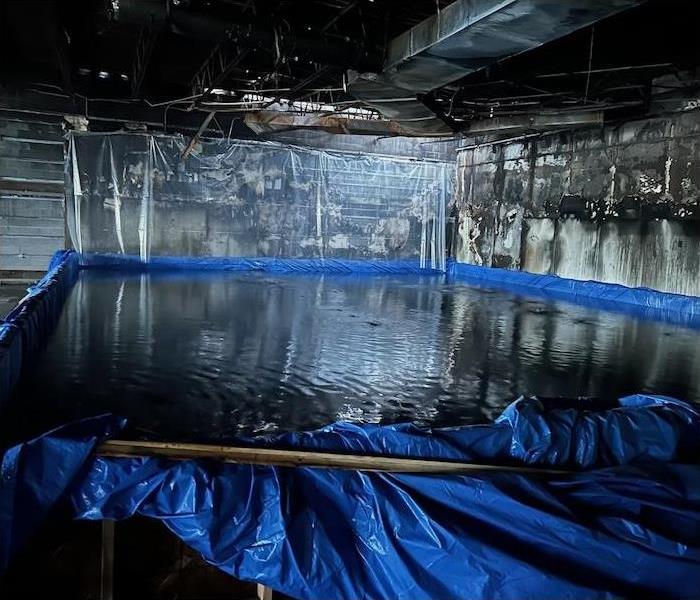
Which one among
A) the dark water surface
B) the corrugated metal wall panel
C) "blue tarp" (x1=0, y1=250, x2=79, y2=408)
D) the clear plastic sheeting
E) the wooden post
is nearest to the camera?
the wooden post

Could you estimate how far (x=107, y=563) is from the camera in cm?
171

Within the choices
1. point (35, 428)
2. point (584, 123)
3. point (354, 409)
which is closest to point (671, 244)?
point (584, 123)

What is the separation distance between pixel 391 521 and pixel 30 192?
27.2ft

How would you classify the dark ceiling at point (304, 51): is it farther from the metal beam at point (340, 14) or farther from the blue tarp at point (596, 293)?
the blue tarp at point (596, 293)

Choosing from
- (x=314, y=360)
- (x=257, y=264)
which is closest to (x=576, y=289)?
(x=257, y=264)

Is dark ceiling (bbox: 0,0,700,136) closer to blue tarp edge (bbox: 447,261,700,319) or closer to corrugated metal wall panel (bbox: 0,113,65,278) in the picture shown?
corrugated metal wall panel (bbox: 0,113,65,278)

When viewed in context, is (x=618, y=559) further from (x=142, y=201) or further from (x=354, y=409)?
(x=142, y=201)

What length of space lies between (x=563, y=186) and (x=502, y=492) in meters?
8.12

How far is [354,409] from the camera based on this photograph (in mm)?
2877

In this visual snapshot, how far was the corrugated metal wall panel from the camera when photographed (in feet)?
25.3

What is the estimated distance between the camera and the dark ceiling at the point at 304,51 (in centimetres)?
409

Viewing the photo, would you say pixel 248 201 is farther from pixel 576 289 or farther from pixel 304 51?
pixel 576 289

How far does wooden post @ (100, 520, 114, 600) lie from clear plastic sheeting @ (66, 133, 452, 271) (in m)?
7.69

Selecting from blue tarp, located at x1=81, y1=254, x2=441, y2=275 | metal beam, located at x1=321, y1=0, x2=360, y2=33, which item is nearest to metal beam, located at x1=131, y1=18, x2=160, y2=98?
metal beam, located at x1=321, y1=0, x2=360, y2=33
